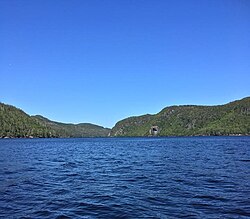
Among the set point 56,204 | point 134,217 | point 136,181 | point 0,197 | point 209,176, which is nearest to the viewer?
point 134,217

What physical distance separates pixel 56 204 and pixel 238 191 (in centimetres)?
1391

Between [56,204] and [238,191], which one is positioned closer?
[56,204]

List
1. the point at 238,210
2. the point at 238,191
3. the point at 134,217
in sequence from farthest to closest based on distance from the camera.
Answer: the point at 238,191, the point at 238,210, the point at 134,217

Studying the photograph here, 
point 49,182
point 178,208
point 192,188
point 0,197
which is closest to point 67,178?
point 49,182

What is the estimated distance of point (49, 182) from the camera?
29.1 meters

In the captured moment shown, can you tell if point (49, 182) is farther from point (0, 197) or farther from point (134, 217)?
point (134, 217)

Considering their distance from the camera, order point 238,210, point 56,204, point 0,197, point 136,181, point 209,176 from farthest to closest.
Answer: point 209,176
point 136,181
point 0,197
point 56,204
point 238,210

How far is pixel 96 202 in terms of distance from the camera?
20.5 m

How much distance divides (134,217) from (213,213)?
467 centimetres

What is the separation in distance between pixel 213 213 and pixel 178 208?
Result: 84.8 inches

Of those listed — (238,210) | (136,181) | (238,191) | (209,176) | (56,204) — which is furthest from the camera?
(209,176)

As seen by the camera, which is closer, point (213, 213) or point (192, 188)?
point (213, 213)

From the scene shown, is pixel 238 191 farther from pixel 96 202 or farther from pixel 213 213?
pixel 96 202

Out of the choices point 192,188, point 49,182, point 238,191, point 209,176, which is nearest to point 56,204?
point 49,182
